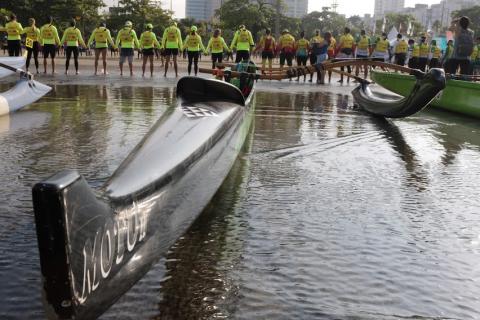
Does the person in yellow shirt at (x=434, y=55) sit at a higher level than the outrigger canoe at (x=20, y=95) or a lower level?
higher

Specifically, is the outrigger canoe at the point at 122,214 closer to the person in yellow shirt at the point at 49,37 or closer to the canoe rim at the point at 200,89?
the canoe rim at the point at 200,89

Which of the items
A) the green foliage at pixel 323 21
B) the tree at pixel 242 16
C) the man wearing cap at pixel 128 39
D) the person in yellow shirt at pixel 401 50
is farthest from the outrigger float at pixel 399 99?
the green foliage at pixel 323 21

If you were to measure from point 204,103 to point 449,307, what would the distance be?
259cm

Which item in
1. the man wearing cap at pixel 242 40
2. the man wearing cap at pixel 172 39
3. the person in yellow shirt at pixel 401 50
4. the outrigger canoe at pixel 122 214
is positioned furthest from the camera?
the person in yellow shirt at pixel 401 50

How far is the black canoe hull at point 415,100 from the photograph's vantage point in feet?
24.8

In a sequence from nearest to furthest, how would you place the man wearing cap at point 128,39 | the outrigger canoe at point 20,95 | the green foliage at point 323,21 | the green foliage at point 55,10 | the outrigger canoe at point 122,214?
1. the outrigger canoe at point 122,214
2. the outrigger canoe at point 20,95
3. the man wearing cap at point 128,39
4. the green foliage at point 55,10
5. the green foliage at point 323,21

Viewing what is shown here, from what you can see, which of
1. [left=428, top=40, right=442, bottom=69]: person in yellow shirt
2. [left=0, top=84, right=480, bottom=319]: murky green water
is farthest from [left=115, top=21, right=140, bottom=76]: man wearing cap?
[left=428, top=40, right=442, bottom=69]: person in yellow shirt

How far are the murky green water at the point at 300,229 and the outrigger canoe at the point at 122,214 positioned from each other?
32 centimetres

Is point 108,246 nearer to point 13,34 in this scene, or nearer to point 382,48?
point 13,34

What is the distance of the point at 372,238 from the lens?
11.3ft

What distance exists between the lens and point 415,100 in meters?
7.91

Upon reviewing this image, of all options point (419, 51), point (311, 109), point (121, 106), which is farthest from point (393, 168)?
point (419, 51)

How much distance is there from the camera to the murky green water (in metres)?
2.57

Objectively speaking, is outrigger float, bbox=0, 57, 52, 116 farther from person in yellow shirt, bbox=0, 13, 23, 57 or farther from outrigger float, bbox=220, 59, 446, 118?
person in yellow shirt, bbox=0, 13, 23, 57
